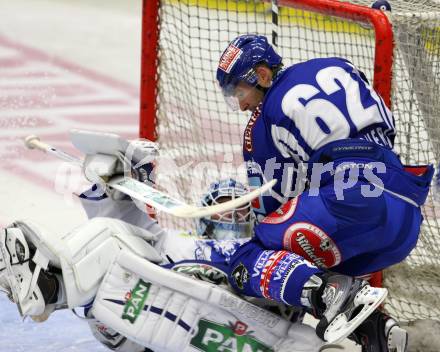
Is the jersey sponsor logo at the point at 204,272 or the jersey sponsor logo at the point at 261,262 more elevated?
the jersey sponsor logo at the point at 261,262

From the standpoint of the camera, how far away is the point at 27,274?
2957mm

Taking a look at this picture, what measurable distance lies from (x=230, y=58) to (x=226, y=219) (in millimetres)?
539

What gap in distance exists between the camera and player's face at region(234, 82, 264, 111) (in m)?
3.19

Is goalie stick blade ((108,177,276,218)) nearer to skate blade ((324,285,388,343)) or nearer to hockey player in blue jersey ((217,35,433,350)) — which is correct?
hockey player in blue jersey ((217,35,433,350))

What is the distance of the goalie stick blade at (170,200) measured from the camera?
2.84 metres

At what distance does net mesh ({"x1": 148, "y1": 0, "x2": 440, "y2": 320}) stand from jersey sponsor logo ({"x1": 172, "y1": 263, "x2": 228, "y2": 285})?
84cm

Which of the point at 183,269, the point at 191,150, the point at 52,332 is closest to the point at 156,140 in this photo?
the point at 191,150

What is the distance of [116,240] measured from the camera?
9.97ft

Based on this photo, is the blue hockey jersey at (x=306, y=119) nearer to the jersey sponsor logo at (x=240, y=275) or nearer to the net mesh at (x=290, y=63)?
the jersey sponsor logo at (x=240, y=275)

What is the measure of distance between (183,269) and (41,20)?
4342 millimetres

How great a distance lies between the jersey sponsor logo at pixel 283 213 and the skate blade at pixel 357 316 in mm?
279

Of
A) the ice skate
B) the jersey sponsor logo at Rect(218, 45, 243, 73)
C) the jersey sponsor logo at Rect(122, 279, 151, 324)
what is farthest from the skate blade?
the jersey sponsor logo at Rect(218, 45, 243, 73)

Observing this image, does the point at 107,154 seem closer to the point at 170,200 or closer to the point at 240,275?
the point at 170,200

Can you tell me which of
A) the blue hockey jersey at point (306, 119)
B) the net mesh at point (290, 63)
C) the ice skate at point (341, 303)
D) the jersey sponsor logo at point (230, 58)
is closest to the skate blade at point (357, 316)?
the ice skate at point (341, 303)
